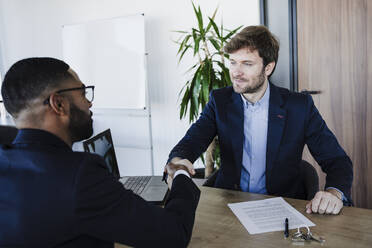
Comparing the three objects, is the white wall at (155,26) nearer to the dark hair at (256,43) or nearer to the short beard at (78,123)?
the dark hair at (256,43)

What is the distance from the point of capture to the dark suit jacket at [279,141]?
1.79 m

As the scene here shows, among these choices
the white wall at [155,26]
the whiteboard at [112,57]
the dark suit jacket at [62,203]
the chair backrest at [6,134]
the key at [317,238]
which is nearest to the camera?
the dark suit jacket at [62,203]

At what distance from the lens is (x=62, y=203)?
77cm

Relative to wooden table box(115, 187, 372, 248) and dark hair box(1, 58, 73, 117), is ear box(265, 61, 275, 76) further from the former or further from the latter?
dark hair box(1, 58, 73, 117)

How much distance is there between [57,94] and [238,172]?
1188mm

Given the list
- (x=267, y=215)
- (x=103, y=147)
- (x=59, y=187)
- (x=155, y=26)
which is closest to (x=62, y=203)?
(x=59, y=187)

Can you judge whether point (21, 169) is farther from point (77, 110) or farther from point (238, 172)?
point (238, 172)

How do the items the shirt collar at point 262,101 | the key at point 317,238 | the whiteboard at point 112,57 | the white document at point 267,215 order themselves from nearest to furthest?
the key at point 317,238 < the white document at point 267,215 < the shirt collar at point 262,101 < the whiteboard at point 112,57

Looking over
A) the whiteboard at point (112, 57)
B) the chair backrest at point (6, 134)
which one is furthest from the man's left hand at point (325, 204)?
the whiteboard at point (112, 57)

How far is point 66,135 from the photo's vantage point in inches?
37.7

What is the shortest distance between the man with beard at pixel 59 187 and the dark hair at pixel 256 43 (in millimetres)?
1144

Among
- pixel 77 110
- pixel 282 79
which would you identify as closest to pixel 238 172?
pixel 77 110

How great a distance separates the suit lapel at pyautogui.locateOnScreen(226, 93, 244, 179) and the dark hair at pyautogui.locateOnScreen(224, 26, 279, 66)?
0.28 meters

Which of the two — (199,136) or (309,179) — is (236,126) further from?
(309,179)
